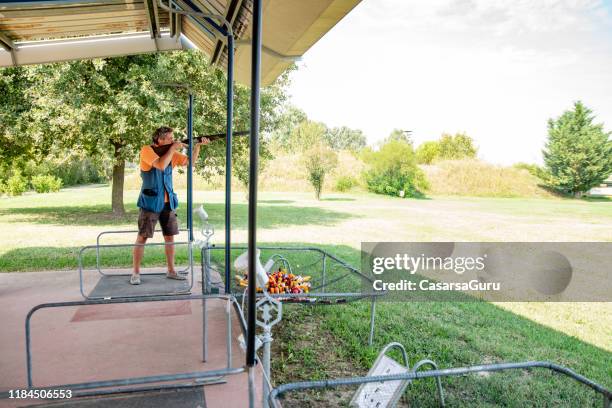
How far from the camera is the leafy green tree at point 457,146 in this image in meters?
40.7

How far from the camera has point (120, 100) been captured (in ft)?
35.0

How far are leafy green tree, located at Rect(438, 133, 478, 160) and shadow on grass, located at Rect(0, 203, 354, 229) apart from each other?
2614 centimetres

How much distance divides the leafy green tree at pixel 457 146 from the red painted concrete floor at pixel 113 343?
129 feet

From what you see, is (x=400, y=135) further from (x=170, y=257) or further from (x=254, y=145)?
(x=254, y=145)

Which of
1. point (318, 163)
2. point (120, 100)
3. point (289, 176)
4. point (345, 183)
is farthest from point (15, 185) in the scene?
point (345, 183)

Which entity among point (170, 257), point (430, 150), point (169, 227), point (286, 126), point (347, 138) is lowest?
point (170, 257)

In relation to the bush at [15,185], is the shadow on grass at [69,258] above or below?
below

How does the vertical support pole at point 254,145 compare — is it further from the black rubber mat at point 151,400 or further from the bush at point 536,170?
the bush at point 536,170

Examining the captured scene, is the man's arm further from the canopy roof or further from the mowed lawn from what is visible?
the mowed lawn

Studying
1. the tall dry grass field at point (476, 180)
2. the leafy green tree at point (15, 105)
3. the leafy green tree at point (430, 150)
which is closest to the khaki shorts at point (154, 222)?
the leafy green tree at point (15, 105)

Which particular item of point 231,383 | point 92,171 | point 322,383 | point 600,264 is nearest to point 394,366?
point 231,383

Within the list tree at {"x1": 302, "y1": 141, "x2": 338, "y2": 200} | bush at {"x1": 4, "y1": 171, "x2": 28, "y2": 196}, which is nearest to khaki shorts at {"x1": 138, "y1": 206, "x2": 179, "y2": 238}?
tree at {"x1": 302, "y1": 141, "x2": 338, "y2": 200}

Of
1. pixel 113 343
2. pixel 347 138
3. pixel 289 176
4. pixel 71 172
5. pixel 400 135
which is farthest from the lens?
pixel 347 138

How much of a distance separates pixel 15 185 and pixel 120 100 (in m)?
18.2
